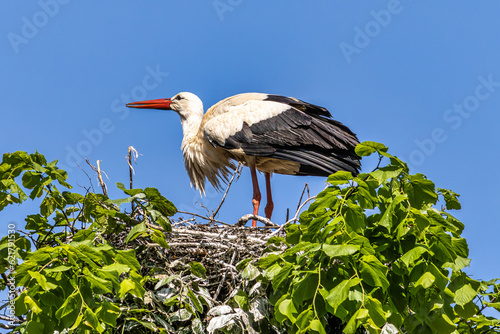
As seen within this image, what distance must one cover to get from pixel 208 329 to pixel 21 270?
109 centimetres

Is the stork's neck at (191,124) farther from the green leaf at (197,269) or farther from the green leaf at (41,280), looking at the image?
the green leaf at (41,280)

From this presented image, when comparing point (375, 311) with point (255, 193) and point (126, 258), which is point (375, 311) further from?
point (255, 193)

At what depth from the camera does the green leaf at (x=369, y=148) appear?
309cm

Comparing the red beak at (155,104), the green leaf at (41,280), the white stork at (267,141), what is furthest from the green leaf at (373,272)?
the red beak at (155,104)

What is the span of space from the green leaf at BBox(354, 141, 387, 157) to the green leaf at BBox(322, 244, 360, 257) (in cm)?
48

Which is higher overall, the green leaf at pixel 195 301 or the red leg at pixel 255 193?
the red leg at pixel 255 193

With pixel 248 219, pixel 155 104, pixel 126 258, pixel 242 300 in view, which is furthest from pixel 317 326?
pixel 155 104

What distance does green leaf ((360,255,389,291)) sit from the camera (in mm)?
2836

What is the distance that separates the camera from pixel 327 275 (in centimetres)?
311

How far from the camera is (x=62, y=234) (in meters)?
4.27

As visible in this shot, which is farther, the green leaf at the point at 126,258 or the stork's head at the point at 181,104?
the stork's head at the point at 181,104

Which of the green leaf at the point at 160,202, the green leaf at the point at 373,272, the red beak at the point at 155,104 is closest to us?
the green leaf at the point at 373,272

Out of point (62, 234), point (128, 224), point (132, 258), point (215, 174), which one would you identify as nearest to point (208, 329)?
point (132, 258)

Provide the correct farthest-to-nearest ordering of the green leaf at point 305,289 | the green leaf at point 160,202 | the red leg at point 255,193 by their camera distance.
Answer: the red leg at point 255,193, the green leaf at point 160,202, the green leaf at point 305,289
